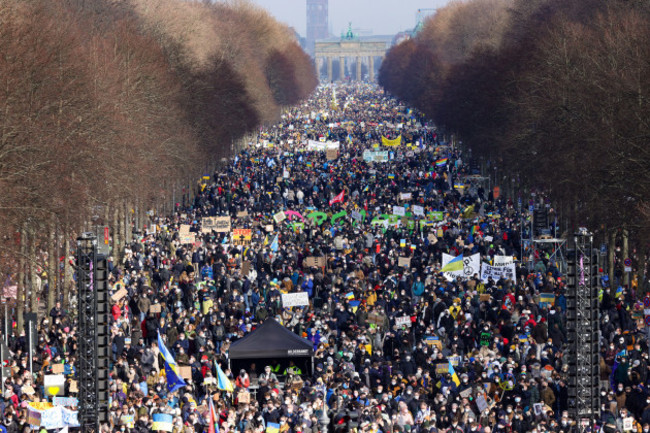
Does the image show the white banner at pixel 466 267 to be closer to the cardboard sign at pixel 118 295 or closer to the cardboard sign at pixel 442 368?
the cardboard sign at pixel 118 295

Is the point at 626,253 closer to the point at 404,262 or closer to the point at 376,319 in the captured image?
the point at 404,262

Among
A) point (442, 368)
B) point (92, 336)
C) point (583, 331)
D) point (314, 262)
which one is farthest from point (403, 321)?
point (92, 336)

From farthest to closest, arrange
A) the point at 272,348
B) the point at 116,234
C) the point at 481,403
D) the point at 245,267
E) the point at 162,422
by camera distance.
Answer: the point at 116,234 → the point at 245,267 → the point at 272,348 → the point at 481,403 → the point at 162,422

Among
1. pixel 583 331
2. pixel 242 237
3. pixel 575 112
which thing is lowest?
pixel 242 237

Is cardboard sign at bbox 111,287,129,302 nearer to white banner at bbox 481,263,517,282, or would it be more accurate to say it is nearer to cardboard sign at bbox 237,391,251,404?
cardboard sign at bbox 237,391,251,404

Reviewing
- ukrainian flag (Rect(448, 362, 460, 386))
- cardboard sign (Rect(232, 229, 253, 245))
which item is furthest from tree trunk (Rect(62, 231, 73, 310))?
ukrainian flag (Rect(448, 362, 460, 386))

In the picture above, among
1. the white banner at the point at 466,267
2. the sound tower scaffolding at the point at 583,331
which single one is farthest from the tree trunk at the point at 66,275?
the sound tower scaffolding at the point at 583,331

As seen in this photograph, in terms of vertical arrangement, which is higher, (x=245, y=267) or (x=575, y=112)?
(x=575, y=112)
